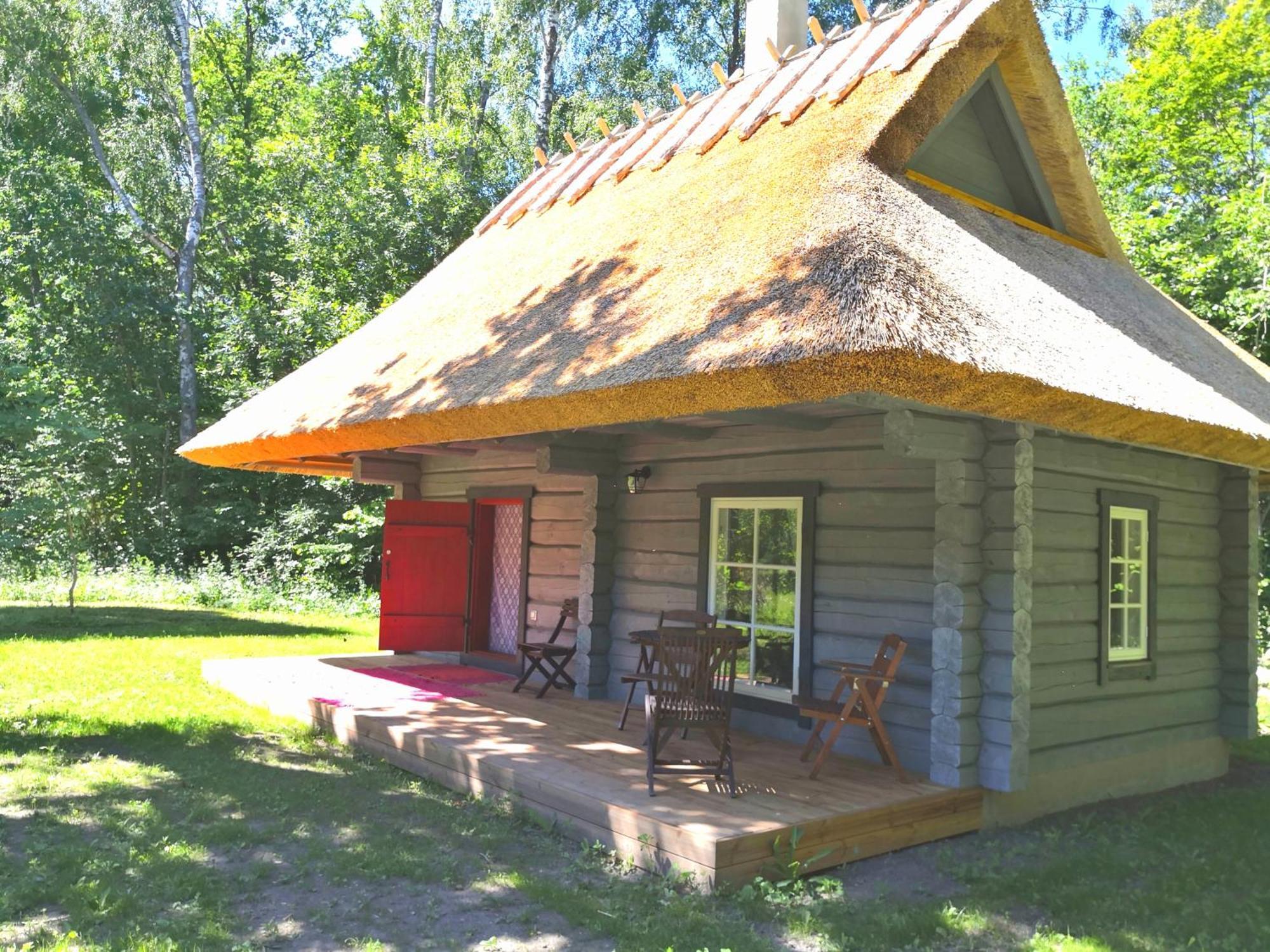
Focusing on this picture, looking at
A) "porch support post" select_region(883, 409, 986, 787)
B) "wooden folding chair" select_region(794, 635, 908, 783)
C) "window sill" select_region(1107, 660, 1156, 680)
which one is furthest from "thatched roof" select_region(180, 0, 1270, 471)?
"wooden folding chair" select_region(794, 635, 908, 783)

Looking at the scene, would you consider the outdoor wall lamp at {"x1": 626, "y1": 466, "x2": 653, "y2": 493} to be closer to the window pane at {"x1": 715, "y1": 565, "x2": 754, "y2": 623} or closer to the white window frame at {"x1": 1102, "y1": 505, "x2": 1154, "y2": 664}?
Answer: the window pane at {"x1": 715, "y1": 565, "x2": 754, "y2": 623}

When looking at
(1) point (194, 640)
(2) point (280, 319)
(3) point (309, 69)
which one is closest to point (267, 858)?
(1) point (194, 640)

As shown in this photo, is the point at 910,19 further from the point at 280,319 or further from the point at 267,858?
the point at 280,319

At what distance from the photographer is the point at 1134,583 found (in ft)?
21.5

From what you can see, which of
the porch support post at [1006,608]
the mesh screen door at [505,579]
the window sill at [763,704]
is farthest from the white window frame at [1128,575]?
the mesh screen door at [505,579]

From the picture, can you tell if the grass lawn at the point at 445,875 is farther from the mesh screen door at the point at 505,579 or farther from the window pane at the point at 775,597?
the mesh screen door at the point at 505,579

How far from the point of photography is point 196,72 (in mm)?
23047

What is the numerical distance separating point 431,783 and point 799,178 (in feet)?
13.3

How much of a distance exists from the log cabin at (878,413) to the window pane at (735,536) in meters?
0.03

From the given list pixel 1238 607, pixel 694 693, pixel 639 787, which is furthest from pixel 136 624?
pixel 1238 607

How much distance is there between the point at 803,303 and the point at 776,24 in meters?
5.82

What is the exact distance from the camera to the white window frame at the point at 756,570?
6.26 metres

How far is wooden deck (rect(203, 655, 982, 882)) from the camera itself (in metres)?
4.34

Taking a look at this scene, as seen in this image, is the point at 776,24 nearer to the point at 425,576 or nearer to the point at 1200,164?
the point at 425,576
